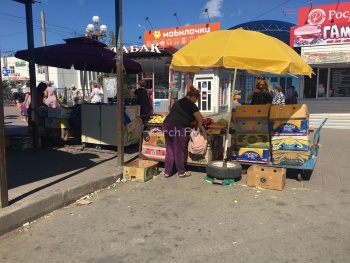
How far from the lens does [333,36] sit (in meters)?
11.9

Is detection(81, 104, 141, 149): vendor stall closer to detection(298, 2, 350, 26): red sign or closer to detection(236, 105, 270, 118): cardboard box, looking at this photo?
detection(236, 105, 270, 118): cardboard box

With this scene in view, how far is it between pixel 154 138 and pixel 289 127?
2.70 m

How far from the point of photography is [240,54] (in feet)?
16.8

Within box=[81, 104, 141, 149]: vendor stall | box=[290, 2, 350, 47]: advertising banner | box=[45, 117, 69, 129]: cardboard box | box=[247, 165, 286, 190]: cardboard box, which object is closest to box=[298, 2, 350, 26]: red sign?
box=[290, 2, 350, 47]: advertising banner

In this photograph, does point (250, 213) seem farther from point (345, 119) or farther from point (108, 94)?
point (108, 94)

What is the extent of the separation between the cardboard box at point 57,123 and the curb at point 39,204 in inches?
137

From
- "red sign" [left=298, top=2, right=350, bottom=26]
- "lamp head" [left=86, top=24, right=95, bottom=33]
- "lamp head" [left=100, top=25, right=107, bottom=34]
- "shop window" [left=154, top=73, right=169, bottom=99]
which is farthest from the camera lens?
"lamp head" [left=100, top=25, right=107, bottom=34]

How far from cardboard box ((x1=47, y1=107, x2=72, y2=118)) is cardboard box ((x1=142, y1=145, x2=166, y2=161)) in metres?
2.91

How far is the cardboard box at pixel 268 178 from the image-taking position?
5363mm

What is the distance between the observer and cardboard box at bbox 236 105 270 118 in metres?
6.00

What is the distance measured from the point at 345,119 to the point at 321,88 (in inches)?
63.4

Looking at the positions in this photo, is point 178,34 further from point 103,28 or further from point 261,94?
point 261,94

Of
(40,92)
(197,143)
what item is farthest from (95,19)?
(197,143)

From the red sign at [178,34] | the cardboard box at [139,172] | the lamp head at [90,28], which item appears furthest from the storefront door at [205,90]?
the cardboard box at [139,172]
